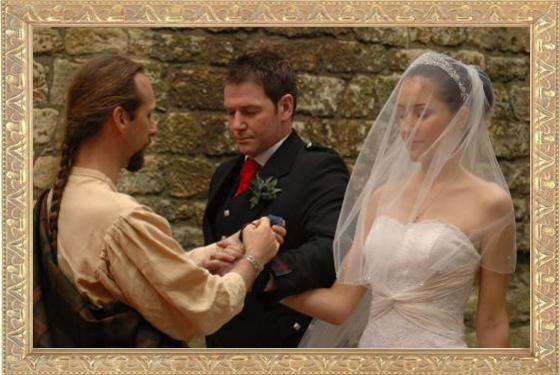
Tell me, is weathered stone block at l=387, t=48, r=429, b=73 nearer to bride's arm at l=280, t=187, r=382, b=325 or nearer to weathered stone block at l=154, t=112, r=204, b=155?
weathered stone block at l=154, t=112, r=204, b=155

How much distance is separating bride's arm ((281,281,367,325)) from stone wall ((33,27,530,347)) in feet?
3.72

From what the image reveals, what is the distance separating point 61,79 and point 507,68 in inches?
91.5

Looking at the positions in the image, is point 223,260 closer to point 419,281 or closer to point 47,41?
point 419,281

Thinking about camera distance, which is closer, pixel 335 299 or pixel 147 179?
pixel 335 299

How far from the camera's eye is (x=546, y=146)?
4.52 m

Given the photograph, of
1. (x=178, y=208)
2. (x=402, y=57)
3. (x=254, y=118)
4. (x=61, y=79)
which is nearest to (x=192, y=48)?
(x=178, y=208)

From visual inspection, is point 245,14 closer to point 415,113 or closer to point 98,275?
point 415,113

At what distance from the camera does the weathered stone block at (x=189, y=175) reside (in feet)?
20.4

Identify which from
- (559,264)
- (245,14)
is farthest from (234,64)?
(559,264)

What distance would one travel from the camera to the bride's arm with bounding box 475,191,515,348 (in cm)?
444

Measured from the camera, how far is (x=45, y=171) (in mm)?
4277

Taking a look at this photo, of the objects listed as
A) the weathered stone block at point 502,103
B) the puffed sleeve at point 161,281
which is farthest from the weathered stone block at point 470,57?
the puffed sleeve at point 161,281

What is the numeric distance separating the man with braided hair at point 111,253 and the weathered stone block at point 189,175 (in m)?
1.89

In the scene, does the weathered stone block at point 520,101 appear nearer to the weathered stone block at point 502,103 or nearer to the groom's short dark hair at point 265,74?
the weathered stone block at point 502,103
